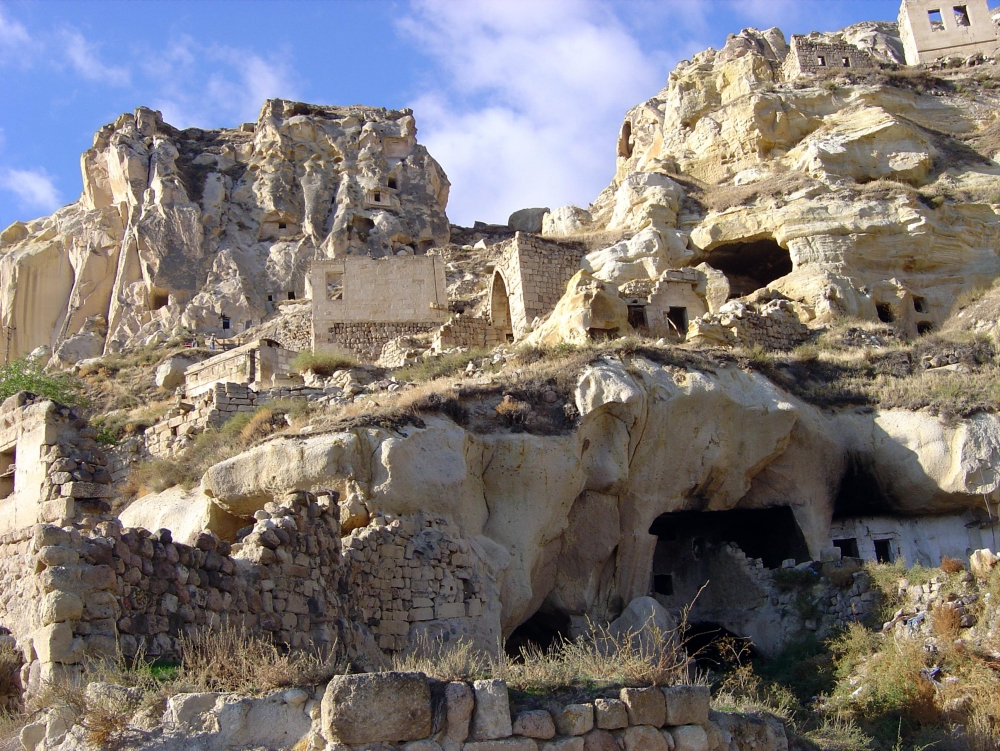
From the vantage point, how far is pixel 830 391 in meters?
16.2

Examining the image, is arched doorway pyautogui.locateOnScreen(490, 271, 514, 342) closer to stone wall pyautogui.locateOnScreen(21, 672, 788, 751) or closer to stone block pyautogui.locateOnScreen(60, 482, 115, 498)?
stone block pyautogui.locateOnScreen(60, 482, 115, 498)

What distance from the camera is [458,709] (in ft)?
19.1

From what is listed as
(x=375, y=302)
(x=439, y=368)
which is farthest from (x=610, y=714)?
(x=375, y=302)

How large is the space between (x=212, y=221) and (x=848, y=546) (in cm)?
3569

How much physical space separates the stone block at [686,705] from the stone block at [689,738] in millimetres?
44

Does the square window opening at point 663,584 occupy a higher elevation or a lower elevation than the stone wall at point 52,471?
lower

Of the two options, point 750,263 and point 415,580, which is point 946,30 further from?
point 415,580

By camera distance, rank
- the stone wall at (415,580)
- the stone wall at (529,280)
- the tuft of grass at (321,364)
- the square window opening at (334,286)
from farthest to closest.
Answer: the square window opening at (334,286), the stone wall at (529,280), the tuft of grass at (321,364), the stone wall at (415,580)

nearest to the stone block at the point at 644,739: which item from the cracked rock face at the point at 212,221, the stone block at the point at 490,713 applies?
the stone block at the point at 490,713

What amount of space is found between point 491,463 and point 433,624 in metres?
2.58

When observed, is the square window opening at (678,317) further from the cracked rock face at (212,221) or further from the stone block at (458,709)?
the cracked rock face at (212,221)

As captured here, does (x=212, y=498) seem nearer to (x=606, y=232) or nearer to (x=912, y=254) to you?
(x=606, y=232)

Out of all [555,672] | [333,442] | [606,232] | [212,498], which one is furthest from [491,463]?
[606,232]

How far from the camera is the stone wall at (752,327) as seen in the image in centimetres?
1784
